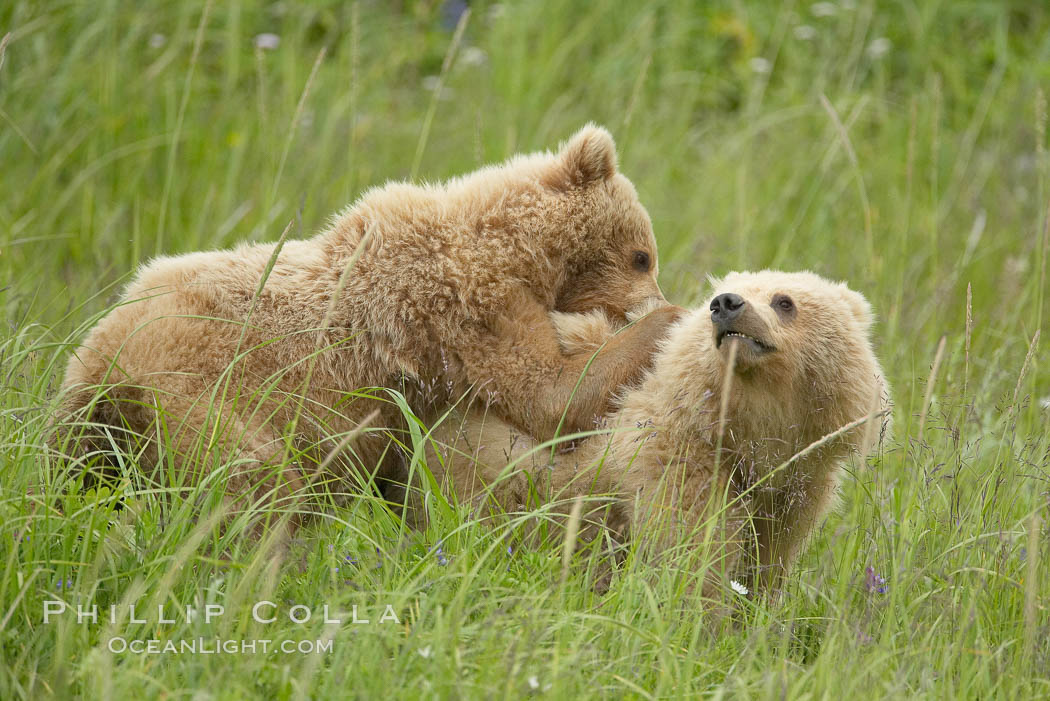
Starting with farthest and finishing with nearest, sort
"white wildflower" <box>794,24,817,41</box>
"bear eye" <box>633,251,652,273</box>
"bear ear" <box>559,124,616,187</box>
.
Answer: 1. "white wildflower" <box>794,24,817,41</box>
2. "bear eye" <box>633,251,652,273</box>
3. "bear ear" <box>559,124,616,187</box>

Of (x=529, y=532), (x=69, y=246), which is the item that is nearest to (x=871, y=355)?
(x=529, y=532)

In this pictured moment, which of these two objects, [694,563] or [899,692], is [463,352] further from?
[899,692]

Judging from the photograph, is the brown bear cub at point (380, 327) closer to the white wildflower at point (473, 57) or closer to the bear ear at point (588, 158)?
the bear ear at point (588, 158)

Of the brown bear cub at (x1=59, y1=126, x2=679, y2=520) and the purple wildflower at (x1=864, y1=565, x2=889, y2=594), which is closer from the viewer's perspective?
the purple wildflower at (x1=864, y1=565, x2=889, y2=594)

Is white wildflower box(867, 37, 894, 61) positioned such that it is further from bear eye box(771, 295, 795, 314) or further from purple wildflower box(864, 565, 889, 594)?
purple wildflower box(864, 565, 889, 594)

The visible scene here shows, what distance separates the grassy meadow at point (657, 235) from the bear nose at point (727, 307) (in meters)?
0.59

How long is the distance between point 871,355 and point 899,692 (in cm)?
127

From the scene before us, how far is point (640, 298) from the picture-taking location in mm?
4145

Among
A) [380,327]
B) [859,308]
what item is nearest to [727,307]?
[859,308]

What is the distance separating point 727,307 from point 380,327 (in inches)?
46.4

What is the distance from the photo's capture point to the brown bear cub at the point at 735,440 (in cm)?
330

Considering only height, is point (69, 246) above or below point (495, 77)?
below

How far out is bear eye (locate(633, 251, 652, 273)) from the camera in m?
4.24

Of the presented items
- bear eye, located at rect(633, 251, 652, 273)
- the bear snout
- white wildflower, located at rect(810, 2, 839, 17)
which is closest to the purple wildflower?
the bear snout
